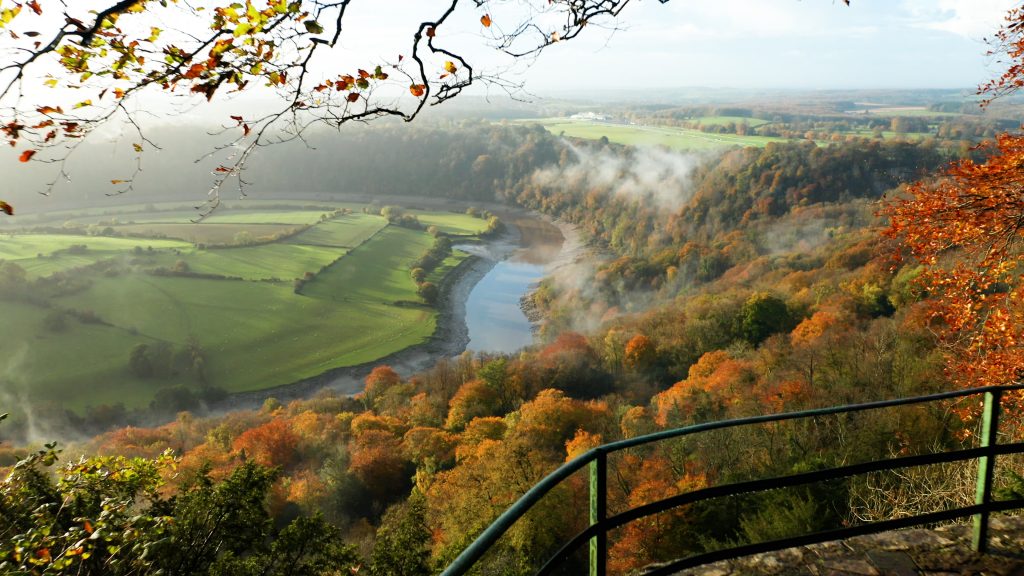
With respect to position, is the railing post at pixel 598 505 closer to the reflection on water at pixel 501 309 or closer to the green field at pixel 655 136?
the reflection on water at pixel 501 309

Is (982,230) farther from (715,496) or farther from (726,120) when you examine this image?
(726,120)

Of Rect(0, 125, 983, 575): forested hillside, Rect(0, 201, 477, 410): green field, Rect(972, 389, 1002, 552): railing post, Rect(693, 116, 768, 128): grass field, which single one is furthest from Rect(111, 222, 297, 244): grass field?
Rect(693, 116, 768, 128): grass field

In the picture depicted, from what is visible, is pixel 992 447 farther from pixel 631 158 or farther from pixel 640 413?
pixel 631 158

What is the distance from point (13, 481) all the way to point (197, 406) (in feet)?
158

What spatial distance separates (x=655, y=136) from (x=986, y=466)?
15515cm

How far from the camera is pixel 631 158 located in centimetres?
13412

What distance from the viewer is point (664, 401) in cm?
3198

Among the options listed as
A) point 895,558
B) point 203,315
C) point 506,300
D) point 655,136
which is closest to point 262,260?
point 203,315

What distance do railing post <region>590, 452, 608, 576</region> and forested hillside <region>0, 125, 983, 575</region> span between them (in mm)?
4553

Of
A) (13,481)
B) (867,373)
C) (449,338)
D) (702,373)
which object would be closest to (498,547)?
(13,481)

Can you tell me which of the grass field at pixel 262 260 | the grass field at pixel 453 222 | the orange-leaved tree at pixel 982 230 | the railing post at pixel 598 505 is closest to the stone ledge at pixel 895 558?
the railing post at pixel 598 505

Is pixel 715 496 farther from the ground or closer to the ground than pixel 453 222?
farther from the ground

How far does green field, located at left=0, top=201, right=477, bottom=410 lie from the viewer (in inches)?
1986

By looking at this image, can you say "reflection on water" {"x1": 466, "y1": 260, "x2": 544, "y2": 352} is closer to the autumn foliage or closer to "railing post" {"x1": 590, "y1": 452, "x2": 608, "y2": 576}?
the autumn foliage
